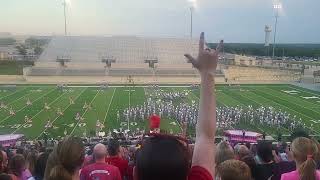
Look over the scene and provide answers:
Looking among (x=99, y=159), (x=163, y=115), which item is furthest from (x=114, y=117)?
(x=99, y=159)

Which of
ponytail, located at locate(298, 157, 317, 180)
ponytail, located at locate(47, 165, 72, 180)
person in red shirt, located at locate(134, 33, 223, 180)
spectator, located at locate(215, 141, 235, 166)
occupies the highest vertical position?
person in red shirt, located at locate(134, 33, 223, 180)

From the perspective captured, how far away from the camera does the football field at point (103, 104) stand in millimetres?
18219

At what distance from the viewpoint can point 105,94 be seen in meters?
29.3

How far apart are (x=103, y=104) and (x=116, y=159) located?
64.7 ft

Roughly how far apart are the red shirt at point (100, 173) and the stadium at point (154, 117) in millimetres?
10

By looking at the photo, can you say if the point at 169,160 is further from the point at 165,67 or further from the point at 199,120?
the point at 165,67

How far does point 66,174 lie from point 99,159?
1.70m

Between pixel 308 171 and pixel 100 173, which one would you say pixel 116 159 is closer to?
pixel 100 173

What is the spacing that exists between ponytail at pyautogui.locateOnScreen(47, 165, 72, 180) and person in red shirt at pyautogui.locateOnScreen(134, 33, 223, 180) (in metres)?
0.84

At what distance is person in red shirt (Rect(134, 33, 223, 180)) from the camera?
176 centimetres

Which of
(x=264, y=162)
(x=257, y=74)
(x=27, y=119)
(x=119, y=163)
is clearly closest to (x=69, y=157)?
(x=119, y=163)

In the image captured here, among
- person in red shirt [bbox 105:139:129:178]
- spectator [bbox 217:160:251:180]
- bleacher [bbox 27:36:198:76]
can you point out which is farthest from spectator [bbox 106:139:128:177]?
bleacher [bbox 27:36:198:76]

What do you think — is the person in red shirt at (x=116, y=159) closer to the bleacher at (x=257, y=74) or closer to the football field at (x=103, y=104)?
the football field at (x=103, y=104)

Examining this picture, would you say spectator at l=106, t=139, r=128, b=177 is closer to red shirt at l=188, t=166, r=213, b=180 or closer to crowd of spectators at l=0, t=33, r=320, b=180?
crowd of spectators at l=0, t=33, r=320, b=180
